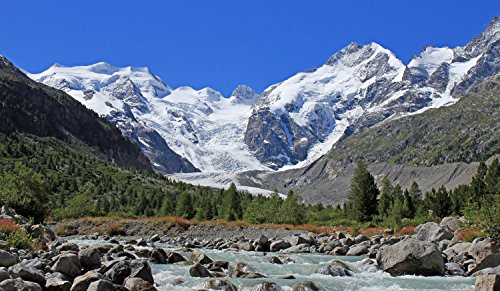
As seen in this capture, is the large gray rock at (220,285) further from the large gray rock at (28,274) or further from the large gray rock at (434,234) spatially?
the large gray rock at (434,234)

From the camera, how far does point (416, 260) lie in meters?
33.3

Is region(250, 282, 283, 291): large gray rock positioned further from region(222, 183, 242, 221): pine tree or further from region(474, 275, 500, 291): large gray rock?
region(222, 183, 242, 221): pine tree

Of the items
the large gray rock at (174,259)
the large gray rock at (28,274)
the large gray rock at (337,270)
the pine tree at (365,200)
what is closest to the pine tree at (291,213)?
the pine tree at (365,200)

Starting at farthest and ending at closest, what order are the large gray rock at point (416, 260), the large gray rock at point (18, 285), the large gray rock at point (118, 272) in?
the large gray rock at point (416, 260), the large gray rock at point (118, 272), the large gray rock at point (18, 285)

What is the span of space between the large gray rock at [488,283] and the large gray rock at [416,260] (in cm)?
906

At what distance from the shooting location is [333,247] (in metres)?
54.7

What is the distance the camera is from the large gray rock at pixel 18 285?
1992 centimetres

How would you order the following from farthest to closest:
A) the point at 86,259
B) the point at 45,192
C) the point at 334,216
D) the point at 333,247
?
the point at 334,216 < the point at 45,192 < the point at 333,247 < the point at 86,259

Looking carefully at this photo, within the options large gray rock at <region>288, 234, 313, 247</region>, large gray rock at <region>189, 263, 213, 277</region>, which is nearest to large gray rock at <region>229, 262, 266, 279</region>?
large gray rock at <region>189, 263, 213, 277</region>

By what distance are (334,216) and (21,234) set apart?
114 metres

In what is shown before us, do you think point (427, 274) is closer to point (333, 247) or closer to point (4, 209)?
point (333, 247)

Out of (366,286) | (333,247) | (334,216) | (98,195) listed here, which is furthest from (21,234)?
(98,195)

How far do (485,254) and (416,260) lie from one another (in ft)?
16.3

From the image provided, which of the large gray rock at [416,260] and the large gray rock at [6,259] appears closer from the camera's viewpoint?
the large gray rock at [6,259]
